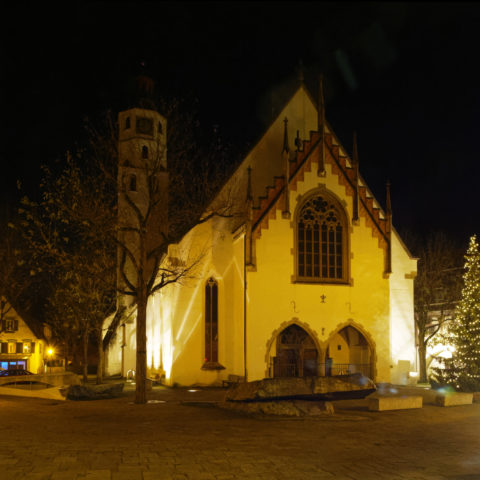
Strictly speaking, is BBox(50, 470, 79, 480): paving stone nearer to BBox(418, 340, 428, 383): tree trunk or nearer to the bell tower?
the bell tower

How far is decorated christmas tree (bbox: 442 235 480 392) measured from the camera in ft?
82.0

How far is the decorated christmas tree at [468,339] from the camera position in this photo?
2498 centimetres

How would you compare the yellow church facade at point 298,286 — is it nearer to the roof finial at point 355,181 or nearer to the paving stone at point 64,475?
the roof finial at point 355,181

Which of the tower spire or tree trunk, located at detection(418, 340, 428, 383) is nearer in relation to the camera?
the tower spire

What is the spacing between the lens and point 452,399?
69.9 ft

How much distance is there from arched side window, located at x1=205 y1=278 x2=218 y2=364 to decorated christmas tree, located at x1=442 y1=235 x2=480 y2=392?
12.1 meters

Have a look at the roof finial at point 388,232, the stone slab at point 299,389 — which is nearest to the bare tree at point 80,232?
the stone slab at point 299,389

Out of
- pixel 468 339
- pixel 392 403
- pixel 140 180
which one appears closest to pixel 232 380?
pixel 468 339

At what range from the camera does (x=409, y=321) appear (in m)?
33.7

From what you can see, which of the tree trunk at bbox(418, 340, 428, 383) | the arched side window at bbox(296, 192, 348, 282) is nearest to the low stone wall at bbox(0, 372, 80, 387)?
the arched side window at bbox(296, 192, 348, 282)

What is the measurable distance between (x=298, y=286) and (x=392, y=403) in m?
12.2

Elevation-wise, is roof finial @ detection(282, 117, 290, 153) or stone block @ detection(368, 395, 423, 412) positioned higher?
roof finial @ detection(282, 117, 290, 153)

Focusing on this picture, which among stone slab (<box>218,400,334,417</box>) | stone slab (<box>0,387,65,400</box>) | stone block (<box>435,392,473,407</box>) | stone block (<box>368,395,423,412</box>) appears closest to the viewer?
stone slab (<box>218,400,334,417</box>)

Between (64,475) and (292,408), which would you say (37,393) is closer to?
(292,408)
